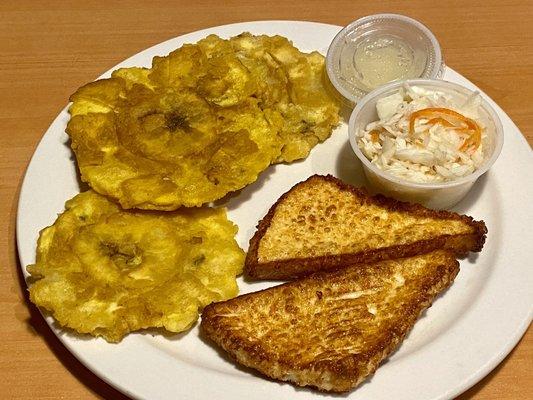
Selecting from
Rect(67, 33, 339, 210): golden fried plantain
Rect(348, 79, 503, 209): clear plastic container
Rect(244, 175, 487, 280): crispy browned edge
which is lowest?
Rect(244, 175, 487, 280): crispy browned edge

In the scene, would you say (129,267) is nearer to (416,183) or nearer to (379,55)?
(416,183)

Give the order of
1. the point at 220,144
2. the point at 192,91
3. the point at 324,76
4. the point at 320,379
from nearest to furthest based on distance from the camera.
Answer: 1. the point at 320,379
2. the point at 220,144
3. the point at 192,91
4. the point at 324,76

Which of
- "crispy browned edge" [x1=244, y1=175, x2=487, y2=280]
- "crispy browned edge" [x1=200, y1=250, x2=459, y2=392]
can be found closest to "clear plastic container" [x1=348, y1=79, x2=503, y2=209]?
"crispy browned edge" [x1=244, y1=175, x2=487, y2=280]

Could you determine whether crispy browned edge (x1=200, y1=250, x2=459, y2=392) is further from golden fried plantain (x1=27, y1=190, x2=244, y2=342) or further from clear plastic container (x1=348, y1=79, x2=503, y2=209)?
clear plastic container (x1=348, y1=79, x2=503, y2=209)

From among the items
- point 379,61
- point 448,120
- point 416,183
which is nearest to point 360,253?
point 416,183

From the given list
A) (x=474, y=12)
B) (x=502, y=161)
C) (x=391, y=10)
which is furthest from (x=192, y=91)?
(x=474, y=12)

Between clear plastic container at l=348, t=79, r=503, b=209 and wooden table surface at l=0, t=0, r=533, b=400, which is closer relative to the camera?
clear plastic container at l=348, t=79, r=503, b=209

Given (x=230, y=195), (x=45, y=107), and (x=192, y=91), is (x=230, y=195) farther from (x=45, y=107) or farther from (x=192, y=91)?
(x=45, y=107)
